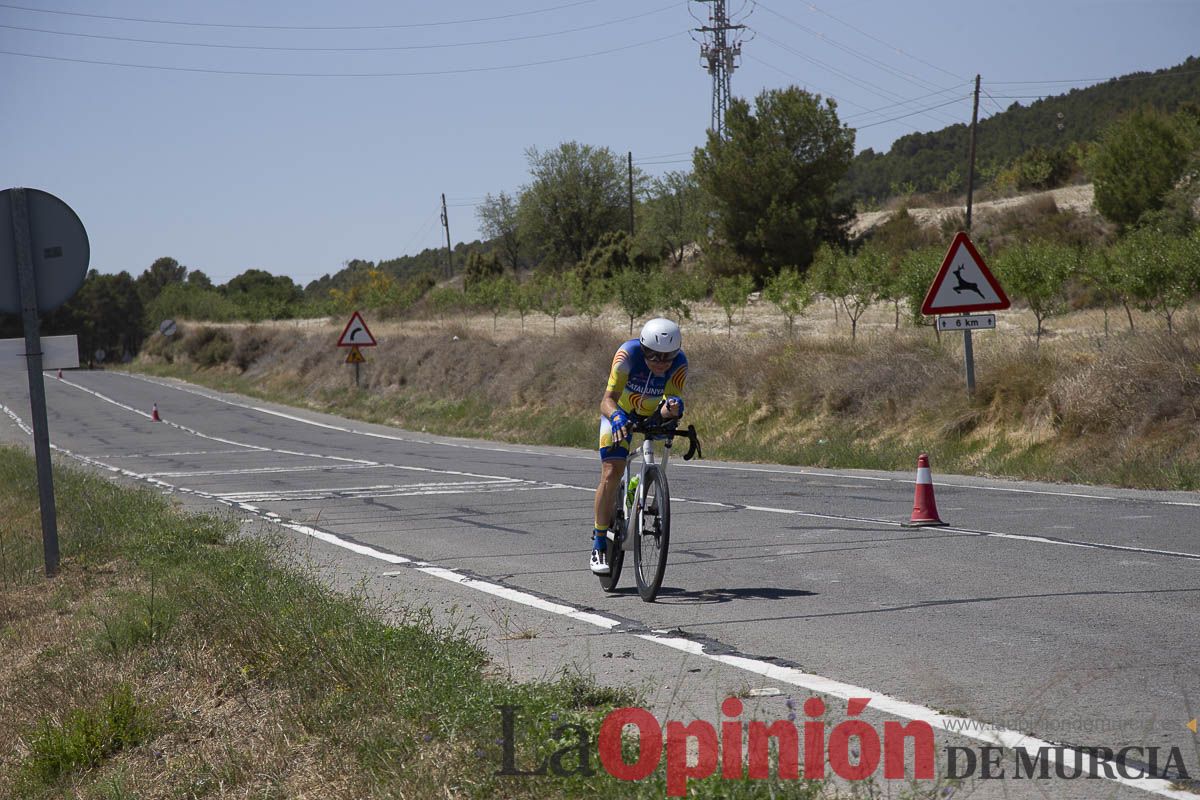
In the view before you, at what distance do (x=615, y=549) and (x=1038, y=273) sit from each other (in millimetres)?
26825

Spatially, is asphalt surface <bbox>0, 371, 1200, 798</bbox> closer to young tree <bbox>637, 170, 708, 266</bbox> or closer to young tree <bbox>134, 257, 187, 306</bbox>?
young tree <bbox>637, 170, 708, 266</bbox>

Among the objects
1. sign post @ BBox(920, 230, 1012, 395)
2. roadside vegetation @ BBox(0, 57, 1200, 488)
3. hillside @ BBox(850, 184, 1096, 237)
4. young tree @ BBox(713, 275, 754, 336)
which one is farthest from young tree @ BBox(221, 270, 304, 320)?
sign post @ BBox(920, 230, 1012, 395)

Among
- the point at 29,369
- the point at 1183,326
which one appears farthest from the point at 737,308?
the point at 29,369

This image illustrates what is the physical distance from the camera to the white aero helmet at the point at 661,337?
300 inches

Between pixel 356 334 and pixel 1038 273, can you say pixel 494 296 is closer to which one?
pixel 356 334

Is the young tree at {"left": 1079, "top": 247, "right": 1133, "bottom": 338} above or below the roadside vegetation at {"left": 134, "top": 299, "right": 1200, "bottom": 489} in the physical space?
above

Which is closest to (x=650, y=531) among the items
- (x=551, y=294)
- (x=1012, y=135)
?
(x=551, y=294)

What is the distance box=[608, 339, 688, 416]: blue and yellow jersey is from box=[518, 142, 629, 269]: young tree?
3497 inches

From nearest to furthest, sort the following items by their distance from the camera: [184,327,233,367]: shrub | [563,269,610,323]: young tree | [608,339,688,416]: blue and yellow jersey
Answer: [608,339,688,416]: blue and yellow jersey
[563,269,610,323]: young tree
[184,327,233,367]: shrub

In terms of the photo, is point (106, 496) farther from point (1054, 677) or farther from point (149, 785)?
point (1054, 677)

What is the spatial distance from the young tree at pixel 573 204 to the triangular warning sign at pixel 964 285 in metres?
80.7

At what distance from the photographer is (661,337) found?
7.63 m

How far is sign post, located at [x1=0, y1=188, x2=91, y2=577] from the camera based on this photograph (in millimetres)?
9062

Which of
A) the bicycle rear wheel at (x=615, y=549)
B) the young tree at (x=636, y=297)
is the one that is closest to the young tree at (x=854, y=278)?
the young tree at (x=636, y=297)
